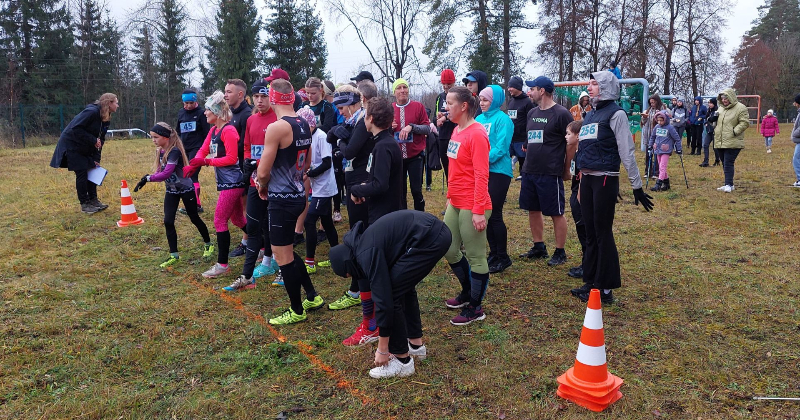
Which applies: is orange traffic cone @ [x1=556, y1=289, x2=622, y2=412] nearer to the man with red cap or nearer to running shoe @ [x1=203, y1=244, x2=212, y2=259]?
the man with red cap

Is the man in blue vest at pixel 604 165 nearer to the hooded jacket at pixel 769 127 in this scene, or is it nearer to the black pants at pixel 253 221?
the black pants at pixel 253 221

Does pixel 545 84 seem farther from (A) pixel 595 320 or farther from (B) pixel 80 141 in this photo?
(B) pixel 80 141

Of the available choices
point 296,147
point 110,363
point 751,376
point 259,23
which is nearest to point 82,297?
point 110,363

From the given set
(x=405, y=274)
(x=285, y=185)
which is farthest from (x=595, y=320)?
(x=285, y=185)

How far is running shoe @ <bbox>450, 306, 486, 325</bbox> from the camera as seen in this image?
171 inches

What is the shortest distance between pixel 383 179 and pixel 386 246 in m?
0.89

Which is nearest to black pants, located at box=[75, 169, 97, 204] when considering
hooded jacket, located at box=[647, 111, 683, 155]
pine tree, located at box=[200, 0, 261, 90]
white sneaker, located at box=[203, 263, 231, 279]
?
white sneaker, located at box=[203, 263, 231, 279]

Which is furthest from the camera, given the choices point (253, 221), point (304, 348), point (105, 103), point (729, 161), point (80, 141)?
point (729, 161)

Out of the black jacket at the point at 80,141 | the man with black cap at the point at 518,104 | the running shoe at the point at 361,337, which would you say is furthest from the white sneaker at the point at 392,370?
the black jacket at the point at 80,141

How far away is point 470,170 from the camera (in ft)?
14.2

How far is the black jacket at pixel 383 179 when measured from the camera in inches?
155

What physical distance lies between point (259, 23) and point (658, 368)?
3874 centimetres

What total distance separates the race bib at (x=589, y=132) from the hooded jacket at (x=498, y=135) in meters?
0.83

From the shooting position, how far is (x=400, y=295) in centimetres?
324
